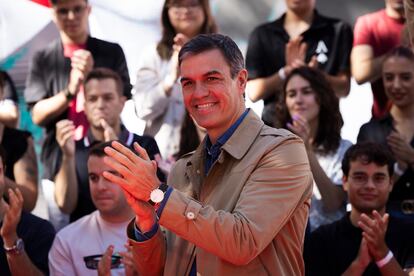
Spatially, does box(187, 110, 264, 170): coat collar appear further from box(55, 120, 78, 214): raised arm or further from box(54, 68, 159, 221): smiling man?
box(55, 120, 78, 214): raised arm

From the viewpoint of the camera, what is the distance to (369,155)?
207 inches

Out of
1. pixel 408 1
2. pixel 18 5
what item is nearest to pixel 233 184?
pixel 408 1

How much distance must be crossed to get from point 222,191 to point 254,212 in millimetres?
180

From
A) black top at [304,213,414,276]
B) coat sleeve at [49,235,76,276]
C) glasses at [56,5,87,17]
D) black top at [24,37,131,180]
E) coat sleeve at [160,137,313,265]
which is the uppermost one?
glasses at [56,5,87,17]

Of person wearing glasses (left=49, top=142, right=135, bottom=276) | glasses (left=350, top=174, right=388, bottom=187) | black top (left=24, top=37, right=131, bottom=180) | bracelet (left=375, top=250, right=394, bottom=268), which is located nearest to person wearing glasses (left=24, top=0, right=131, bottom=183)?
black top (left=24, top=37, right=131, bottom=180)

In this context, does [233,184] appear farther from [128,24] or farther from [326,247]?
[128,24]

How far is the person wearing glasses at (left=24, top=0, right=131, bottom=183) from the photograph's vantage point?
620 centimetres

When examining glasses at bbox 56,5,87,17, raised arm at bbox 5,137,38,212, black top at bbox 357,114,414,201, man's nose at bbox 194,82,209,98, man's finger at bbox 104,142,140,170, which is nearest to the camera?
man's finger at bbox 104,142,140,170

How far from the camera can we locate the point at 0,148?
5668 millimetres

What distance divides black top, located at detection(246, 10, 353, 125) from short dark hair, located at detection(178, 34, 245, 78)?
10.2 ft

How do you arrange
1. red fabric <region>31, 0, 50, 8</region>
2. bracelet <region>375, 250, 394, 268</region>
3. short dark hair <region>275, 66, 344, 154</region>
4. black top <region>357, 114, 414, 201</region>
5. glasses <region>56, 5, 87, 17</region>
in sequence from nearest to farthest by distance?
bracelet <region>375, 250, 394, 268</region> < black top <region>357, 114, 414, 201</region> < short dark hair <region>275, 66, 344, 154</region> < glasses <region>56, 5, 87, 17</region> < red fabric <region>31, 0, 50, 8</region>

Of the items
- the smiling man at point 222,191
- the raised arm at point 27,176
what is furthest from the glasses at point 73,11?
the smiling man at point 222,191

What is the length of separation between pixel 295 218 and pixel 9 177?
353cm

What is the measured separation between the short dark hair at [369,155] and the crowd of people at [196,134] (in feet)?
0.04
